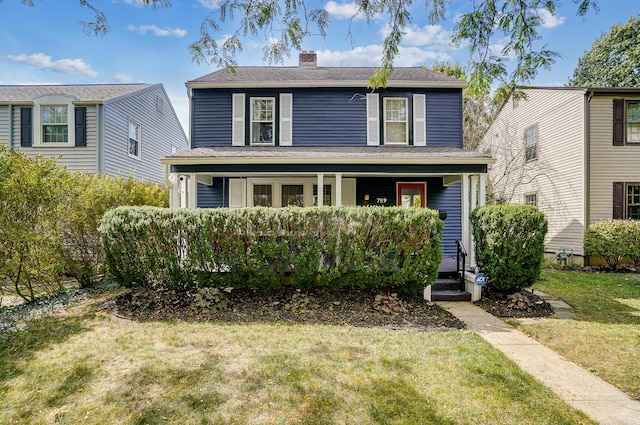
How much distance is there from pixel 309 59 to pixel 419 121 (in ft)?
16.4

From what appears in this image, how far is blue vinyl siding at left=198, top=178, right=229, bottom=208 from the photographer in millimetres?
9773

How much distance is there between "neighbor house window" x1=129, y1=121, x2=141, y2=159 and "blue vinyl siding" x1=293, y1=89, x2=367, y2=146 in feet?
24.2

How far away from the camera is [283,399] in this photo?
107 inches

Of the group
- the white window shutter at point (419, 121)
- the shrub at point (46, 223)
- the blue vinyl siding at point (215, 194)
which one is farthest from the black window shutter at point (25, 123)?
the white window shutter at point (419, 121)

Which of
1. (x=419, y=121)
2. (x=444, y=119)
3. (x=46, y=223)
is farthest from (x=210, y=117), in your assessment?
(x=444, y=119)

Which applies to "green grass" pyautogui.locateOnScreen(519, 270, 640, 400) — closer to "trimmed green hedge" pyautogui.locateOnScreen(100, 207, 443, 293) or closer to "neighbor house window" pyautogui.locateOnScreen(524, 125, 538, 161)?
"trimmed green hedge" pyautogui.locateOnScreen(100, 207, 443, 293)

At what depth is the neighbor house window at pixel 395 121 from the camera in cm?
967

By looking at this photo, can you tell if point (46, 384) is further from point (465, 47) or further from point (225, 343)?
point (465, 47)

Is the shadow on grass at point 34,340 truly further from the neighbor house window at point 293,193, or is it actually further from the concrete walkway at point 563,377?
the neighbor house window at point 293,193

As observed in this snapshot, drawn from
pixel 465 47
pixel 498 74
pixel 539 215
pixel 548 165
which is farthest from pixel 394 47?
pixel 548 165

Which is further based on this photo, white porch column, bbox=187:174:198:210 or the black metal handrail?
white porch column, bbox=187:174:198:210

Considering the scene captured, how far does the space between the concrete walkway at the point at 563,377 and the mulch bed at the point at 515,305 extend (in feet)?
1.91

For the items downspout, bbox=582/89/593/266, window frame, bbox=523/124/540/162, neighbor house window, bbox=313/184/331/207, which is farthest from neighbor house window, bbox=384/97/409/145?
window frame, bbox=523/124/540/162

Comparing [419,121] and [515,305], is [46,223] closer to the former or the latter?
[515,305]
